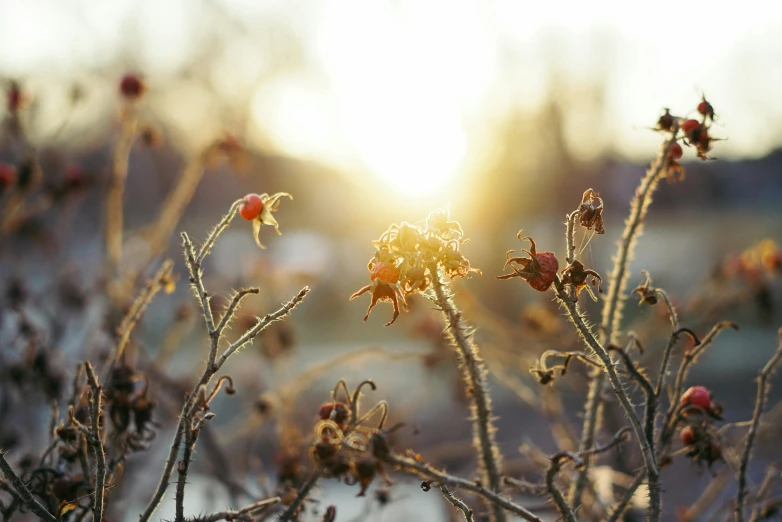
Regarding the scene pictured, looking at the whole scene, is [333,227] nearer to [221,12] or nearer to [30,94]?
[221,12]

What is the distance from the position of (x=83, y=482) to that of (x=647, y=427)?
1.02 meters

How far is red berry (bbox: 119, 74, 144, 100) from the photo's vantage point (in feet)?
7.24

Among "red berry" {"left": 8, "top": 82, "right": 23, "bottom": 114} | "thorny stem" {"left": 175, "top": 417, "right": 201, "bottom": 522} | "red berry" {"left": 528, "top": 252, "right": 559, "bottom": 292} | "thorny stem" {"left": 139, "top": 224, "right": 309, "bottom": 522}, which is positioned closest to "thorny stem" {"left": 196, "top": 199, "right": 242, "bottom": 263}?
"thorny stem" {"left": 139, "top": 224, "right": 309, "bottom": 522}

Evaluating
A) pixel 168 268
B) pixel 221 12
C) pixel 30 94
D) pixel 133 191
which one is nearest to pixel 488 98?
pixel 221 12

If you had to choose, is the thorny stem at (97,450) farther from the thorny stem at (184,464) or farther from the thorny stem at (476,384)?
the thorny stem at (476,384)

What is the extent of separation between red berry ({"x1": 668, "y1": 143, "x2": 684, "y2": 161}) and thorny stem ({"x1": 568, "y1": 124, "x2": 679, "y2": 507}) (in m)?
0.03

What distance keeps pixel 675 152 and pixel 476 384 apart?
1.90 feet

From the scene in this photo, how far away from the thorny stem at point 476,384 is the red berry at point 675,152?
1.70 feet

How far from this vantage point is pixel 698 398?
1137 millimetres

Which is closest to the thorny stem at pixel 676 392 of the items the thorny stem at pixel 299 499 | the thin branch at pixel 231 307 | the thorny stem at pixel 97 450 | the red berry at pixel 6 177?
the thorny stem at pixel 299 499

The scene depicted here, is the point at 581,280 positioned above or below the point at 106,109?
below

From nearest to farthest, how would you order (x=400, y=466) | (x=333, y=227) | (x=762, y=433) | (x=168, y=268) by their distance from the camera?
(x=400, y=466), (x=168, y=268), (x=762, y=433), (x=333, y=227)

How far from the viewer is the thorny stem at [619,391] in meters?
0.94

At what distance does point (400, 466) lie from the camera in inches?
33.8
